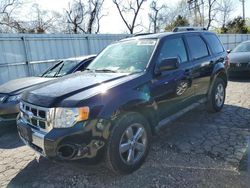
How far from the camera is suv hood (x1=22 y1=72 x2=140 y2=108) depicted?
3088 millimetres

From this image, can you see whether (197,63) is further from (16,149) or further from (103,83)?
(16,149)

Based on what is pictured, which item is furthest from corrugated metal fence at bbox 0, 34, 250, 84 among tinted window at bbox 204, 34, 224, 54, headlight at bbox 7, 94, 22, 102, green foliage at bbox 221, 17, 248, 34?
green foliage at bbox 221, 17, 248, 34

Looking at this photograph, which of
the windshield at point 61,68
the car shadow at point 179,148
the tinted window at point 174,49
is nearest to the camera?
the car shadow at point 179,148

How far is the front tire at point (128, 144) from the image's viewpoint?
10.3 ft

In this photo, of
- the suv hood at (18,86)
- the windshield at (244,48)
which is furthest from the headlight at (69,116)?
the windshield at (244,48)

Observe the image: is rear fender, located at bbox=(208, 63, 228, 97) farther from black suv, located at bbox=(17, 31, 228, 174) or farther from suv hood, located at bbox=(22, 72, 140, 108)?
suv hood, located at bbox=(22, 72, 140, 108)

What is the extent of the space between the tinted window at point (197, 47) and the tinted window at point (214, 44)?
1.00 feet

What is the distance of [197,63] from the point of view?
481 centimetres

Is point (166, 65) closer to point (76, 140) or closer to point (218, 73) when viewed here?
point (76, 140)

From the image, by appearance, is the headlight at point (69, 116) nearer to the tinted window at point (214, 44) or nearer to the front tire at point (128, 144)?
the front tire at point (128, 144)

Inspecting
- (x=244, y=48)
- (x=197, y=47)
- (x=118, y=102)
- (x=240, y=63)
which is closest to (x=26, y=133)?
(x=118, y=102)

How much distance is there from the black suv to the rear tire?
74cm

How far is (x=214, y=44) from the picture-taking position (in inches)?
228

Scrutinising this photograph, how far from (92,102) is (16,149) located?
243 centimetres
